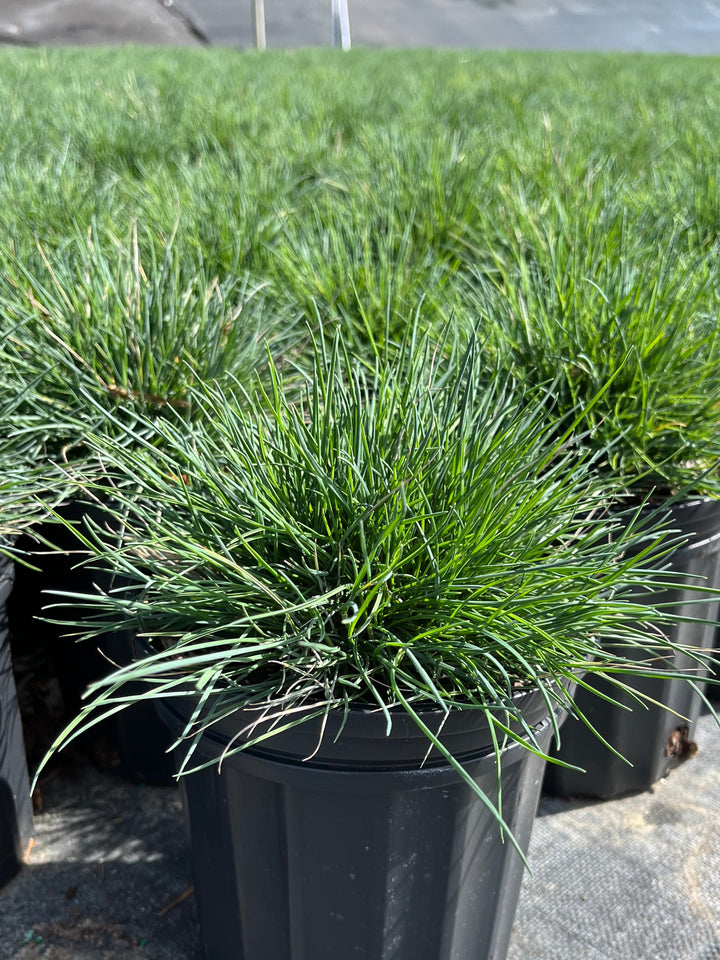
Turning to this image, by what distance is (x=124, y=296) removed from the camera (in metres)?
1.45

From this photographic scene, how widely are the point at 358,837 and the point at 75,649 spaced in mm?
678

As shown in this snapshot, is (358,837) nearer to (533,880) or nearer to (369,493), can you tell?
(369,493)

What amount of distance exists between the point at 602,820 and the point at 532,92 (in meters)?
3.70

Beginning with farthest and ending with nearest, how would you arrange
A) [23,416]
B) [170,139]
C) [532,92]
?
[532,92] → [170,139] → [23,416]

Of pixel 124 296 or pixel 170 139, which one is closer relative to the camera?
pixel 124 296

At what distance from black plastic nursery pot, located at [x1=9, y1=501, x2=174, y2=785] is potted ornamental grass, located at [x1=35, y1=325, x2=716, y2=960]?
337 mm

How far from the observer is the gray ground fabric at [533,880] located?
46.8 inches

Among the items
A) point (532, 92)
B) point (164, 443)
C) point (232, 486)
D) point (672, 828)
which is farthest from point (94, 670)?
point (532, 92)

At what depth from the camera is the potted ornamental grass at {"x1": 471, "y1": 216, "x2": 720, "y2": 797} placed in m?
1.25

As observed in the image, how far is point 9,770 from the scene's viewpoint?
3.91 ft

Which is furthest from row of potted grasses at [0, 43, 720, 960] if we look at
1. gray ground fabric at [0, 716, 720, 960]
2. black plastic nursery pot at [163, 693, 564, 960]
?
gray ground fabric at [0, 716, 720, 960]

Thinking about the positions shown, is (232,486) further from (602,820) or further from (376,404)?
(602,820)

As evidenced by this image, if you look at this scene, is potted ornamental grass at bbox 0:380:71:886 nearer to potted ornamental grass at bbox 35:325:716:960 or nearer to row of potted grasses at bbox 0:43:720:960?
row of potted grasses at bbox 0:43:720:960

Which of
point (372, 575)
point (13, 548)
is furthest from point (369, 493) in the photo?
point (13, 548)
